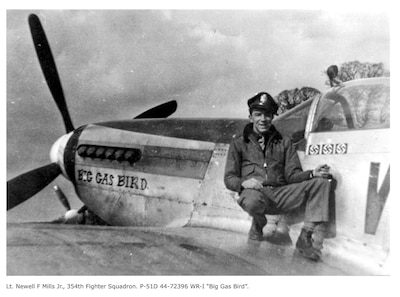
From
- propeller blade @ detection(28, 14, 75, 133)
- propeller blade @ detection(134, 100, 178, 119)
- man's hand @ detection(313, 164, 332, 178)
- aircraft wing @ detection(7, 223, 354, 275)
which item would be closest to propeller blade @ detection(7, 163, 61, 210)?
propeller blade @ detection(28, 14, 75, 133)

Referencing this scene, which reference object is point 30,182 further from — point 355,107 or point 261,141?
point 355,107

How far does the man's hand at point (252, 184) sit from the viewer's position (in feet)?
11.7

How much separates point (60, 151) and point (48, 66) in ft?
Result: 4.04

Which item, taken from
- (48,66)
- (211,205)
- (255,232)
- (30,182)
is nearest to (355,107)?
(255,232)

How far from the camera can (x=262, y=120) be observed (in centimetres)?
390

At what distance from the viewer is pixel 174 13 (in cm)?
474

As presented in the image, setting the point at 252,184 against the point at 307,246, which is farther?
the point at 252,184

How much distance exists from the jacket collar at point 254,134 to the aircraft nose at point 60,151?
3068 millimetres

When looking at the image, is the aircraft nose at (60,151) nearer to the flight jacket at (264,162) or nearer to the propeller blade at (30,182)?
the propeller blade at (30,182)

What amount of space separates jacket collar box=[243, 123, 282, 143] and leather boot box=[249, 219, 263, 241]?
2.65 ft

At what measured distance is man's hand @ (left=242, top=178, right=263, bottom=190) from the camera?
3.57m

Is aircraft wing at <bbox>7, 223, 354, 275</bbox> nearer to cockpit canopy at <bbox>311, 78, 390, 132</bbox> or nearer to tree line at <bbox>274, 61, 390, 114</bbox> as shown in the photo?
cockpit canopy at <bbox>311, 78, 390, 132</bbox>

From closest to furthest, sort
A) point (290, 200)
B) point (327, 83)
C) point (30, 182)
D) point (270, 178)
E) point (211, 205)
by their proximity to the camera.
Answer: point (290, 200) → point (270, 178) → point (211, 205) → point (327, 83) → point (30, 182)

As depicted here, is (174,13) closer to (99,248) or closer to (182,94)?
(182,94)
